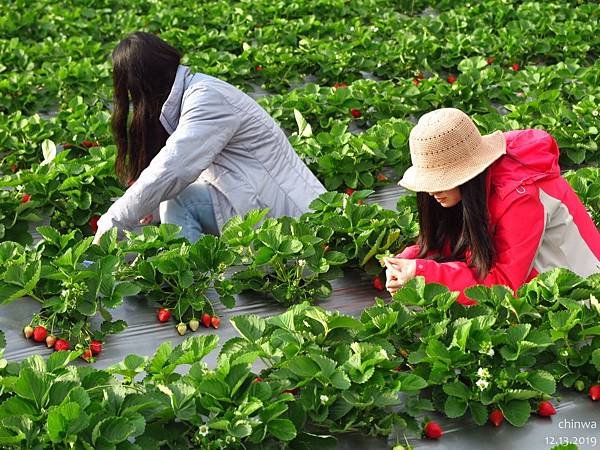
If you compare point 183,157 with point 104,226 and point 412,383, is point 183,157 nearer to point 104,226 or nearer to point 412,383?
point 104,226

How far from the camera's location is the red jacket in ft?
11.1

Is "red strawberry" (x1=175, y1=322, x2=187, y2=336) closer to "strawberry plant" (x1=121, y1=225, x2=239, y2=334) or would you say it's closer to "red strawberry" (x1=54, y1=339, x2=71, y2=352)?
"strawberry plant" (x1=121, y1=225, x2=239, y2=334)

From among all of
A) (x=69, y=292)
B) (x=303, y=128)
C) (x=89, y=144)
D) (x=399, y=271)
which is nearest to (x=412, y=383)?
(x=399, y=271)

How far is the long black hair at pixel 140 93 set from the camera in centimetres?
408

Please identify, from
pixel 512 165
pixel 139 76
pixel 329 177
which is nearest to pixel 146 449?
pixel 512 165

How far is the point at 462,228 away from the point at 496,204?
188 millimetres

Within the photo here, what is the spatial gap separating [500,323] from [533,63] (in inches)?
187

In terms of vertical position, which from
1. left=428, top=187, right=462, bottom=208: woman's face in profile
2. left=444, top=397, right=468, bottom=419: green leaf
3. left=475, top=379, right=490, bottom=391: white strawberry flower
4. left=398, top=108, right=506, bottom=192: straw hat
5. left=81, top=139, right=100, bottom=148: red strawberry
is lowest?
left=81, top=139, right=100, bottom=148: red strawberry

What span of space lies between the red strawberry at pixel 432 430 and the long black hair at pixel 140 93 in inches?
79.2

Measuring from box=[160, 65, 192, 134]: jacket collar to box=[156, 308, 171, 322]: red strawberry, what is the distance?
923 mm

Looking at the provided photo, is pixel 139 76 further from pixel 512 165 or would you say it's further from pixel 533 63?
pixel 533 63

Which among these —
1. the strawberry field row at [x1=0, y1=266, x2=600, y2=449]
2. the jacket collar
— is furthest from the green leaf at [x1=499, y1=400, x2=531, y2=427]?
the jacket collar

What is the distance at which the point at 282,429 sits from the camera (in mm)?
2625

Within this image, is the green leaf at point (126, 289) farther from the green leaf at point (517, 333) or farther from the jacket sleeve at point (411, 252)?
the green leaf at point (517, 333)
